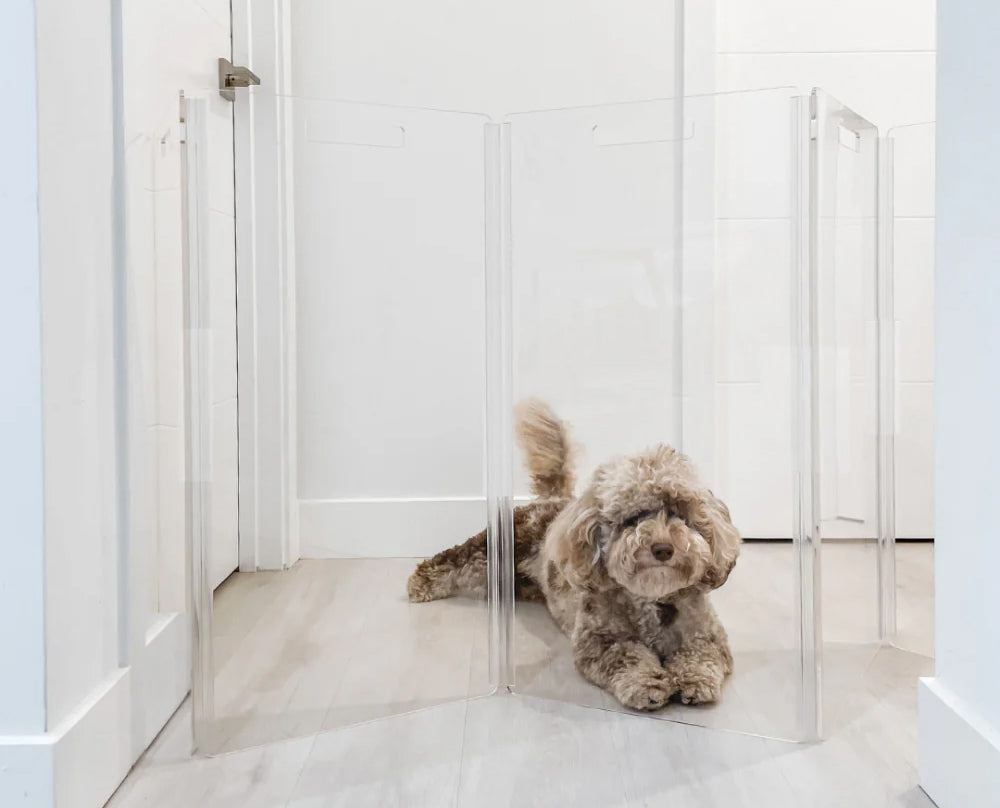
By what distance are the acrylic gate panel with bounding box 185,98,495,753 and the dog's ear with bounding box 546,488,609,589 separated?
0.14m

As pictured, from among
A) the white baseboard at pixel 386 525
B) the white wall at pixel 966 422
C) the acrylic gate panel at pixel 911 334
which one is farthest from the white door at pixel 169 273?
the acrylic gate panel at pixel 911 334

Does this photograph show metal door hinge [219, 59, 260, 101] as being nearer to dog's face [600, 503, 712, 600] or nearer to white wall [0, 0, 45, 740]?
white wall [0, 0, 45, 740]

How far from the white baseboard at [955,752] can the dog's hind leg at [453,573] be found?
0.64 meters

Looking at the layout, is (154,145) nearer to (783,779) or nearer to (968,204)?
(968,204)

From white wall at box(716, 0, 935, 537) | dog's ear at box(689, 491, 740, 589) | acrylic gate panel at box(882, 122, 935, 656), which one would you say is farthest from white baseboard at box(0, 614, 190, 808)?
white wall at box(716, 0, 935, 537)

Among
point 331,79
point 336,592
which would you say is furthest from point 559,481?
point 331,79

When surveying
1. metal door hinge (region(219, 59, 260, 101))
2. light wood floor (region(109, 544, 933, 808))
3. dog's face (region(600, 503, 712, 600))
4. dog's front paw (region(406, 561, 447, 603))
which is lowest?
light wood floor (region(109, 544, 933, 808))

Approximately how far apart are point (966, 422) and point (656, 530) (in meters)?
0.42

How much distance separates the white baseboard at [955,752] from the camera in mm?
913

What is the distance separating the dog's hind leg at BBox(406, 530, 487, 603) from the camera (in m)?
1.33

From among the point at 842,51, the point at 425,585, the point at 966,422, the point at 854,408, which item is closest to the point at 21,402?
the point at 425,585

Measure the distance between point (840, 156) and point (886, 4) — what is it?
41.3 inches

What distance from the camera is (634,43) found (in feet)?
6.82

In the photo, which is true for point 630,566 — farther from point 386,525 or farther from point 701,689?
point 386,525
